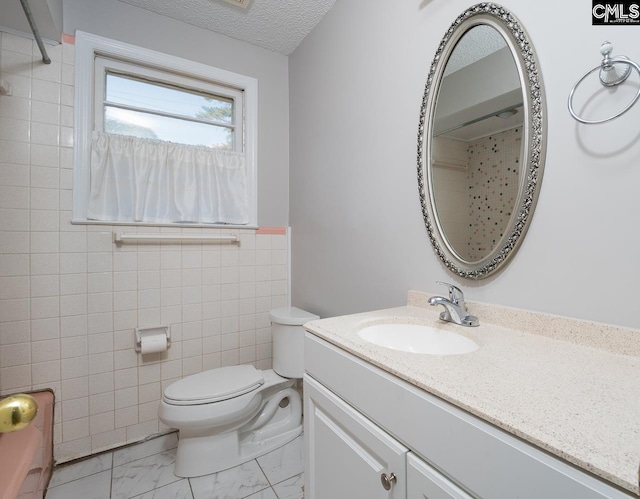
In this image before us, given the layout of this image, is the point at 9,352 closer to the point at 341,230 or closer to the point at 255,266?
the point at 255,266

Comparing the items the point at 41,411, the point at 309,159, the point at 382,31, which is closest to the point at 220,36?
the point at 309,159

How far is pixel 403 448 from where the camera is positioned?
0.65 meters

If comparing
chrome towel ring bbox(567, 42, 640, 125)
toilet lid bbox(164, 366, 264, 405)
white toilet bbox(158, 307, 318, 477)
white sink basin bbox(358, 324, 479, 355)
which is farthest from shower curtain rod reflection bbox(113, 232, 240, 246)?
chrome towel ring bbox(567, 42, 640, 125)

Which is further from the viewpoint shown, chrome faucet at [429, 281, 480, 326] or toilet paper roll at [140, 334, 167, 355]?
toilet paper roll at [140, 334, 167, 355]

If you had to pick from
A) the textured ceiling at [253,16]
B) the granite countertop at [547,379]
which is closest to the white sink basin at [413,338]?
the granite countertop at [547,379]

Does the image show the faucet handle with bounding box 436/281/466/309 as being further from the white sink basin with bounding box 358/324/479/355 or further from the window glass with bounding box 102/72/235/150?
the window glass with bounding box 102/72/235/150

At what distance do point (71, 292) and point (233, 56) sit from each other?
68.7 inches

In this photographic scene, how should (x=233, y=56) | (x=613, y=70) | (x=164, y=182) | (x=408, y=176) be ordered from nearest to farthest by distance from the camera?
1. (x=613, y=70)
2. (x=408, y=176)
3. (x=164, y=182)
4. (x=233, y=56)

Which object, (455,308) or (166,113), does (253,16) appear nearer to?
(166,113)

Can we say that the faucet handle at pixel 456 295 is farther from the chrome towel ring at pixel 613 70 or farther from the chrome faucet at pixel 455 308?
the chrome towel ring at pixel 613 70

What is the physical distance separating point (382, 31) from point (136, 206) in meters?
1.59

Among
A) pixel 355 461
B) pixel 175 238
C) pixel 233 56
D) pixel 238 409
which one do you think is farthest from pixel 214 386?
pixel 233 56

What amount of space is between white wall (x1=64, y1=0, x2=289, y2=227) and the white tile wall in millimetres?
262

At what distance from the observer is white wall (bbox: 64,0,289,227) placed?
5.50 ft
